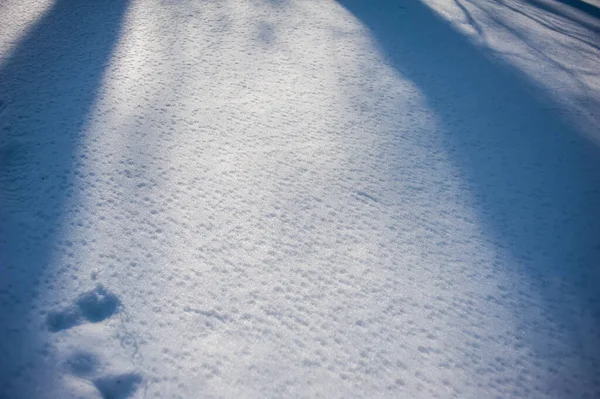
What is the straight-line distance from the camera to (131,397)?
3.48ft

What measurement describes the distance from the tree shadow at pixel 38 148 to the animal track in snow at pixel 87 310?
2.4 inches

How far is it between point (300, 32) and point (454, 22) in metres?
1.44

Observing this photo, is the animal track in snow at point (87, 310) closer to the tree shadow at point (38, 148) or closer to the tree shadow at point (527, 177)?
the tree shadow at point (38, 148)

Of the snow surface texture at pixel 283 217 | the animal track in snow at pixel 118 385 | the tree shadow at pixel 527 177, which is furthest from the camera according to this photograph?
the tree shadow at pixel 527 177

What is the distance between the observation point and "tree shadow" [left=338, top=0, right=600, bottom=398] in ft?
4.33

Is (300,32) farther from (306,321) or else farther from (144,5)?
(306,321)

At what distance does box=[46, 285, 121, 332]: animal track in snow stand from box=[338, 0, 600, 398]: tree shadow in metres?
1.52

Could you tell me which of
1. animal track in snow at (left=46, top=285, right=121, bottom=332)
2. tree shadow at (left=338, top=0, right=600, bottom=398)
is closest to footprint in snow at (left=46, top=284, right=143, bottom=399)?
animal track in snow at (left=46, top=285, right=121, bottom=332)

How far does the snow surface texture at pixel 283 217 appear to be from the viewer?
1.16 m

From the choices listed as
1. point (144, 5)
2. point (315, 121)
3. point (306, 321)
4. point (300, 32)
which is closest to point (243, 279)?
point (306, 321)

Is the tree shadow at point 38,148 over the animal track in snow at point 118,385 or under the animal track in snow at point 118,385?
over

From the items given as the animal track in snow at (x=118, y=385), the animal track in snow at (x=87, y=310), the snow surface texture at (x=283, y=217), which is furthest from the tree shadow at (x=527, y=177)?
the animal track in snow at (x=87, y=310)

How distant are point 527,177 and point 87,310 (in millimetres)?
2133

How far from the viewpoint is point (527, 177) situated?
183 centimetres
